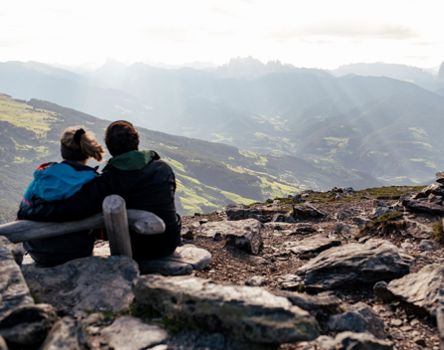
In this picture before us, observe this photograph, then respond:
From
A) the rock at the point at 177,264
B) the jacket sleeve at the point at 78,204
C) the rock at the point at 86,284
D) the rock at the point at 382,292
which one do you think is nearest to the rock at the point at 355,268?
the rock at the point at 382,292

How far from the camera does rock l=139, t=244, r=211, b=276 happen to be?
8.77 meters

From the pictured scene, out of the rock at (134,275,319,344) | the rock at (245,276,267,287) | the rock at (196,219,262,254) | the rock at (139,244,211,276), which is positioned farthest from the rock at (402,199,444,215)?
the rock at (134,275,319,344)

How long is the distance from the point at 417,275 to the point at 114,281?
620cm

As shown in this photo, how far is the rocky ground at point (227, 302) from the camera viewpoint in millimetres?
5496

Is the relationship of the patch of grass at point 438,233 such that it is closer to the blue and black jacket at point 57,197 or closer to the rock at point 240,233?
the rock at point 240,233

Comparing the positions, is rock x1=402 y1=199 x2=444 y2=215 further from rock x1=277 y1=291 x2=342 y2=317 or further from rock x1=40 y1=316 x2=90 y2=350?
rock x1=40 y1=316 x2=90 y2=350

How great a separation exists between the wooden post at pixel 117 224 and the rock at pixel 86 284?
297 millimetres

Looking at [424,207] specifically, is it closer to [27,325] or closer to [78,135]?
[78,135]

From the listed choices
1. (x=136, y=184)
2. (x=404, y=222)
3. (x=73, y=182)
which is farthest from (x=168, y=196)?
(x=404, y=222)

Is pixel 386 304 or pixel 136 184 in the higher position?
pixel 136 184

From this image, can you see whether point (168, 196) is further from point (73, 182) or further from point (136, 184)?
point (73, 182)

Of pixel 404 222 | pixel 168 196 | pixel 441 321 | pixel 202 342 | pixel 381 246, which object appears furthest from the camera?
pixel 404 222

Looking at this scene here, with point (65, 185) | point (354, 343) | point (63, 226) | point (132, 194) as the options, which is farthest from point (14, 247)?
point (354, 343)

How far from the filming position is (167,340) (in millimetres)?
5621
